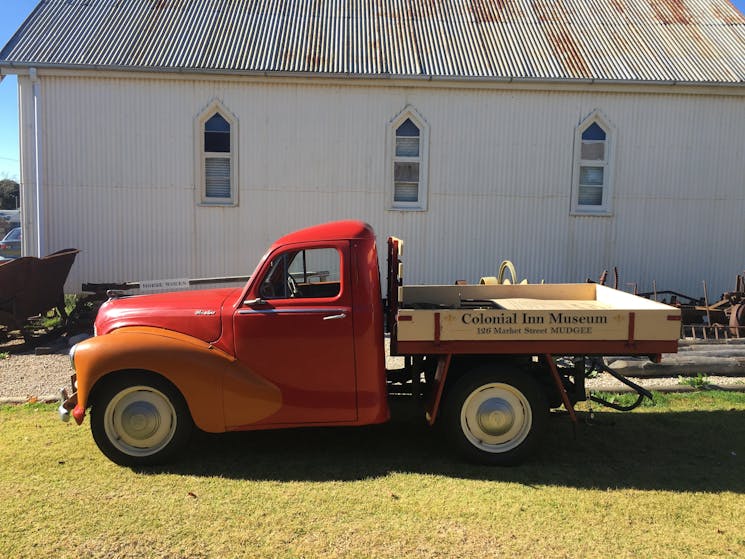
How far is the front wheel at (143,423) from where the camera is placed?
4.70m

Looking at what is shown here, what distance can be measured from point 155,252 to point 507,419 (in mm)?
9336

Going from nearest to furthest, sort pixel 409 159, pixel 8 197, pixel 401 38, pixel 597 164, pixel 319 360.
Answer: pixel 319 360 < pixel 409 159 < pixel 597 164 < pixel 401 38 < pixel 8 197

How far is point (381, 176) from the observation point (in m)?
12.2

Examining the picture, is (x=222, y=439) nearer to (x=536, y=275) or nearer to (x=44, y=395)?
(x=44, y=395)

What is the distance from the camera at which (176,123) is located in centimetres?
1203

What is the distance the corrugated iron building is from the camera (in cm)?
1195

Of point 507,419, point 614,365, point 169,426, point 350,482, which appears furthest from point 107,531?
point 614,365

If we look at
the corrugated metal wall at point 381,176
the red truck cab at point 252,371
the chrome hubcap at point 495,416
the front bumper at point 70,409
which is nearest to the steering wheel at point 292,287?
the red truck cab at point 252,371

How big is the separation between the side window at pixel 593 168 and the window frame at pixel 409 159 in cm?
306

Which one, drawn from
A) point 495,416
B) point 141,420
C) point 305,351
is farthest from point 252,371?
point 495,416

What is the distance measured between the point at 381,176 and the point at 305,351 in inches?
314

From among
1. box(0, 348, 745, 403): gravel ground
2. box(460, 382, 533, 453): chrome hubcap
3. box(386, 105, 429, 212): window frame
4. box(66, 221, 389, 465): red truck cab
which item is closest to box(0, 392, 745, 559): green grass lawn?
box(460, 382, 533, 453): chrome hubcap

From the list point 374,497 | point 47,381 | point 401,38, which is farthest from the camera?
point 401,38

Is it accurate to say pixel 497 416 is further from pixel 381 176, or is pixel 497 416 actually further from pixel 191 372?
pixel 381 176
